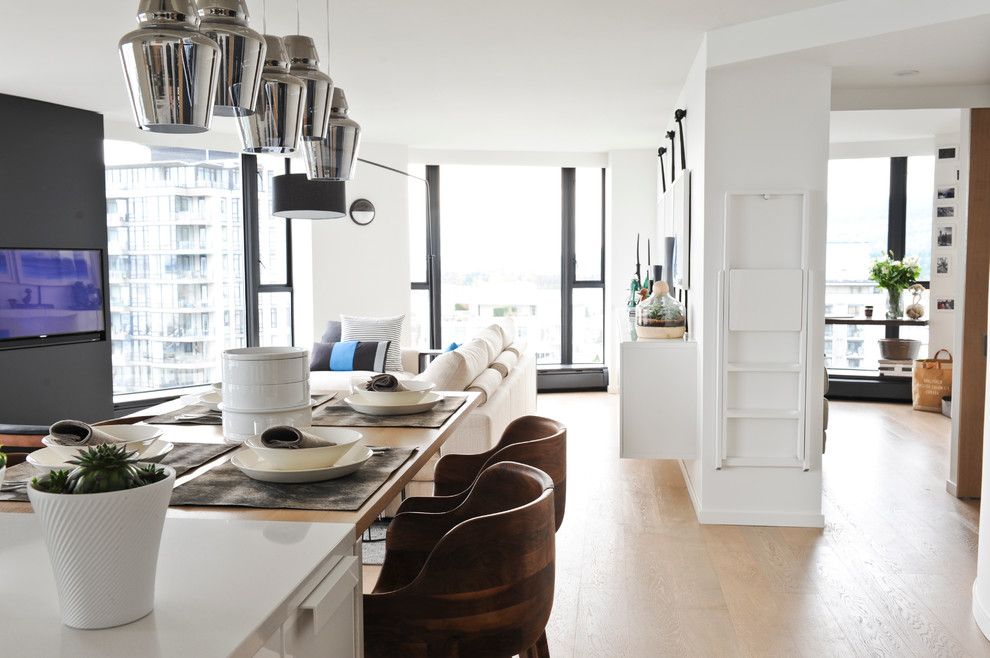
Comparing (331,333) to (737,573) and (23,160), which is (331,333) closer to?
(23,160)

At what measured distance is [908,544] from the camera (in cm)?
393

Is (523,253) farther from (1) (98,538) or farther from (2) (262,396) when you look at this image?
Answer: (1) (98,538)

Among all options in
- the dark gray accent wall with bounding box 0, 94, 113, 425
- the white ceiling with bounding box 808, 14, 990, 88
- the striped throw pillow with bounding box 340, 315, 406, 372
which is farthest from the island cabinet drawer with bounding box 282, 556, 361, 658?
the striped throw pillow with bounding box 340, 315, 406, 372

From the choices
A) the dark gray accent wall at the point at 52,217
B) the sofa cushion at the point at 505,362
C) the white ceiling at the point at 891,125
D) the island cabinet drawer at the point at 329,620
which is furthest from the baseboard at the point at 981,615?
the dark gray accent wall at the point at 52,217

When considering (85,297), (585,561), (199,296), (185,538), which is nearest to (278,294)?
(199,296)

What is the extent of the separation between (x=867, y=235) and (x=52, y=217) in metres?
7.32

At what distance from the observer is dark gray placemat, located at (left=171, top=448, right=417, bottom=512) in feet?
5.03

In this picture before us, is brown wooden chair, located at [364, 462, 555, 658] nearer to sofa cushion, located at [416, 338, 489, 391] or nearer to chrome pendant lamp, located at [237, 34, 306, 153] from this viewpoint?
chrome pendant lamp, located at [237, 34, 306, 153]

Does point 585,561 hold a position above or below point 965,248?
below

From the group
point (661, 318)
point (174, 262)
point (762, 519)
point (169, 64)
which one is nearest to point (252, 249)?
point (174, 262)

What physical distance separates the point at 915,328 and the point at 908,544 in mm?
4973

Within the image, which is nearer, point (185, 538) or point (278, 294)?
point (185, 538)

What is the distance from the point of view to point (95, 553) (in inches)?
39.2

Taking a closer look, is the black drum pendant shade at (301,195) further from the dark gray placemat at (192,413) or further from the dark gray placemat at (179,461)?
the dark gray placemat at (179,461)
